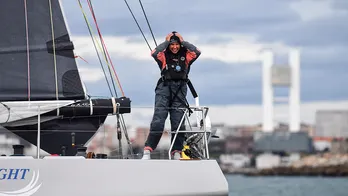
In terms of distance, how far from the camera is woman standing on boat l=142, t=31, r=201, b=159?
12.5m

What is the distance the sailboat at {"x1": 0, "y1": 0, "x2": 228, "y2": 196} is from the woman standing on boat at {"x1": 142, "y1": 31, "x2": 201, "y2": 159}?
38cm

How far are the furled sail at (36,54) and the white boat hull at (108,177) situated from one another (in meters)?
1.50

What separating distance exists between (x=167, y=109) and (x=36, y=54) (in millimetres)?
1583

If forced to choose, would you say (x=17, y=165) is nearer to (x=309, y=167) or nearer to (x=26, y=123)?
(x=26, y=123)

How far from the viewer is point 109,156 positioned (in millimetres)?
12422

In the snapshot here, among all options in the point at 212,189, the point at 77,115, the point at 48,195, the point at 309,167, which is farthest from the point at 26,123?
the point at 309,167

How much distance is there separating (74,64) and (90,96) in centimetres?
41

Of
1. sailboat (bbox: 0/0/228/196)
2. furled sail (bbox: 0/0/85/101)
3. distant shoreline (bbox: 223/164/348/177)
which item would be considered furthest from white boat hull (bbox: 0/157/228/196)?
distant shoreline (bbox: 223/164/348/177)

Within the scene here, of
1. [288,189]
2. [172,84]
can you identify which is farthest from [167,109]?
[288,189]

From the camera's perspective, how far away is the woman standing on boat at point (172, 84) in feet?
41.2

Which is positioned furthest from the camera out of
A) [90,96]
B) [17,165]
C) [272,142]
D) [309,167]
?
[272,142]

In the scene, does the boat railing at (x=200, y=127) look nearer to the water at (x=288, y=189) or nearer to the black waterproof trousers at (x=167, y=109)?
the black waterproof trousers at (x=167, y=109)

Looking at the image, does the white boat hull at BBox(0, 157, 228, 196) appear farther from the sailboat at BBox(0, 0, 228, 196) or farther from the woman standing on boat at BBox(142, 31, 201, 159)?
the woman standing on boat at BBox(142, 31, 201, 159)

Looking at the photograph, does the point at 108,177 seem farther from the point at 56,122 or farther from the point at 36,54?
the point at 36,54
